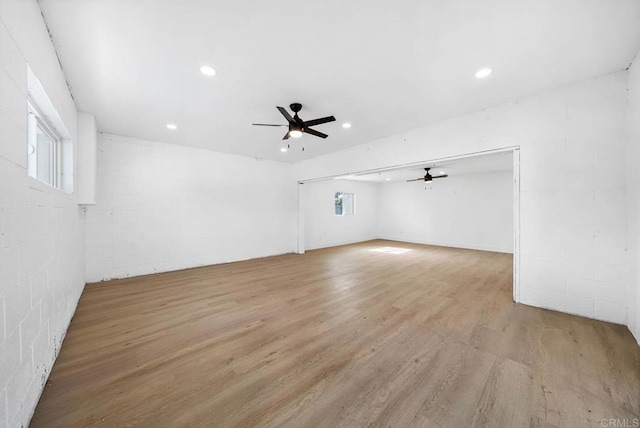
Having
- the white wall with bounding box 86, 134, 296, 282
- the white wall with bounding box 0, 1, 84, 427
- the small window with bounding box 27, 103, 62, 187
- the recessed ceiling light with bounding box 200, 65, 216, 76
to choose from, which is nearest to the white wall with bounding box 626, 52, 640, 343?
the recessed ceiling light with bounding box 200, 65, 216, 76

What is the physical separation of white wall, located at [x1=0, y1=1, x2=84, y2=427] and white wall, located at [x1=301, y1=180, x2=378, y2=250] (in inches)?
218

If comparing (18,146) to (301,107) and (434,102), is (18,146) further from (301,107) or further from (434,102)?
(434,102)

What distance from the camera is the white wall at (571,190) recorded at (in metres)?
2.53

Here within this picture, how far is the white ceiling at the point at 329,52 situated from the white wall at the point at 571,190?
0.27m

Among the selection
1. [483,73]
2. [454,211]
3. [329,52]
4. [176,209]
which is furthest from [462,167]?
[176,209]

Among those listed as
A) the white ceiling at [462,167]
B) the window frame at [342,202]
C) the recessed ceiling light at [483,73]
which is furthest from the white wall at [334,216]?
the recessed ceiling light at [483,73]

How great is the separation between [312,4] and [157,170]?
4530 millimetres

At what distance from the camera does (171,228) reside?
4.91 metres

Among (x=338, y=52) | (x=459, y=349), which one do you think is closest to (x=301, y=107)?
(x=338, y=52)

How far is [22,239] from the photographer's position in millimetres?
1354

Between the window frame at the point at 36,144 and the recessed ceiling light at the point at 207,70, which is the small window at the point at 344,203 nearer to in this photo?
the recessed ceiling light at the point at 207,70

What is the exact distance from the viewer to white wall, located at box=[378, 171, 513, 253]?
7.10m

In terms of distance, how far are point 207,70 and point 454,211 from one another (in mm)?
8119

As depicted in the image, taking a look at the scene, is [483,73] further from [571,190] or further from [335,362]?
[335,362]
